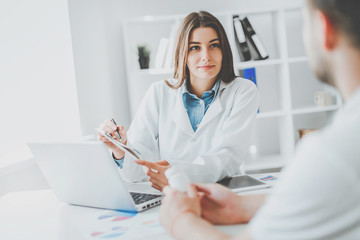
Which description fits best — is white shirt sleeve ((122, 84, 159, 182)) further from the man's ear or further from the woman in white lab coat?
the man's ear

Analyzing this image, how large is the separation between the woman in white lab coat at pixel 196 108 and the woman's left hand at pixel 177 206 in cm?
80

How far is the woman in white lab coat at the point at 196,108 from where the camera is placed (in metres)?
2.04

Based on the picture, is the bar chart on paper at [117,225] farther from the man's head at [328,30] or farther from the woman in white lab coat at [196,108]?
the man's head at [328,30]

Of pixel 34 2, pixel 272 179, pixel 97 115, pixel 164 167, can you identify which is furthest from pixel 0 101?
pixel 272 179

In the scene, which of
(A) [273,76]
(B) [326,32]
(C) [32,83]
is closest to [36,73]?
(C) [32,83]

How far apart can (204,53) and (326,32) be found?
1376 mm

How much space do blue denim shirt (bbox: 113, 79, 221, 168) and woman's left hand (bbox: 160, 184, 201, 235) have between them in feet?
3.51

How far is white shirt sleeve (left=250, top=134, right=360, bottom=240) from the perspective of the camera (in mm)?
696

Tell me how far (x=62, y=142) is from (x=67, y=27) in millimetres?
2047

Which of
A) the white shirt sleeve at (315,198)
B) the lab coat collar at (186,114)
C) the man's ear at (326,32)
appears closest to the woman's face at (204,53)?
the lab coat collar at (186,114)

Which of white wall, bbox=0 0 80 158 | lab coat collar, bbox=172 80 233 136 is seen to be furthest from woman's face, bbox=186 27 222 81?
white wall, bbox=0 0 80 158

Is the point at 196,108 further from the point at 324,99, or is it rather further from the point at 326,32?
the point at 324,99

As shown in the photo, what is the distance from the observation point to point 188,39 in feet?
7.22

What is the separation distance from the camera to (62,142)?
4.86 ft
